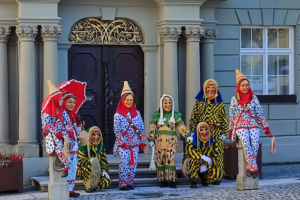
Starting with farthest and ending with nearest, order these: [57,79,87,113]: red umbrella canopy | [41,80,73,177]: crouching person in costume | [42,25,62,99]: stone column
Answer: [42,25,62,99]: stone column
[57,79,87,113]: red umbrella canopy
[41,80,73,177]: crouching person in costume

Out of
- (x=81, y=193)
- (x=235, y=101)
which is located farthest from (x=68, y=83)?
(x=235, y=101)

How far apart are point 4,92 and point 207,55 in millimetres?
4018

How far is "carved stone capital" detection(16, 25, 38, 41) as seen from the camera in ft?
39.9

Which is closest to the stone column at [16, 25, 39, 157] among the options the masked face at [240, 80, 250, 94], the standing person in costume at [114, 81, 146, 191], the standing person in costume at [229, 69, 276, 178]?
the standing person in costume at [114, 81, 146, 191]

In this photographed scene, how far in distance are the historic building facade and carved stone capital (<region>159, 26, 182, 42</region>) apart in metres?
0.02

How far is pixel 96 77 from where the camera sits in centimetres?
1327

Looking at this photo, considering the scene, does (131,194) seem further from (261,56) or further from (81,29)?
(261,56)

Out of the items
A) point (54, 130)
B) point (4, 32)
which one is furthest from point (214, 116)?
point (4, 32)

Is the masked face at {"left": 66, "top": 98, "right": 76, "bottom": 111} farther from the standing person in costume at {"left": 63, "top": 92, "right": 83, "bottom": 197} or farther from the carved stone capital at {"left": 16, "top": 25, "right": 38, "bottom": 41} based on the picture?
the carved stone capital at {"left": 16, "top": 25, "right": 38, "bottom": 41}

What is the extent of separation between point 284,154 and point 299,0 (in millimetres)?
3304

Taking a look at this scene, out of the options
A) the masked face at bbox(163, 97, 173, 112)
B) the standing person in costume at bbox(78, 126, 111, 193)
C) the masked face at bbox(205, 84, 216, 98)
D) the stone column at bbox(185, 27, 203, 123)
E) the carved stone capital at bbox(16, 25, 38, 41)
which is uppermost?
the carved stone capital at bbox(16, 25, 38, 41)

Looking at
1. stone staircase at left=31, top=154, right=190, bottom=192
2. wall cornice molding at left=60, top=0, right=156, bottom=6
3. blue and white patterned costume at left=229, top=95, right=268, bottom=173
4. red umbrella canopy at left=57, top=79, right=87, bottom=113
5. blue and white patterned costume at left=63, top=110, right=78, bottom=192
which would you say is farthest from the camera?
wall cornice molding at left=60, top=0, right=156, bottom=6

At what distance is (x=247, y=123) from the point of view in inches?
430

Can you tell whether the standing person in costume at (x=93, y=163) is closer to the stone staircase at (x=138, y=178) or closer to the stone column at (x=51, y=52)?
the stone staircase at (x=138, y=178)
